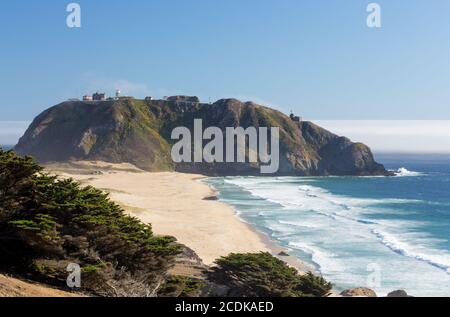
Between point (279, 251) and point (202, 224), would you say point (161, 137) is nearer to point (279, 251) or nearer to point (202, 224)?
point (202, 224)

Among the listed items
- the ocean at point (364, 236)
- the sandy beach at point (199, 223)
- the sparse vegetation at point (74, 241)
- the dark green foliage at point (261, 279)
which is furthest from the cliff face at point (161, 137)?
the sparse vegetation at point (74, 241)

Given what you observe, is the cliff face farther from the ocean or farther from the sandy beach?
the ocean

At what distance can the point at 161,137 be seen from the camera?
562ft

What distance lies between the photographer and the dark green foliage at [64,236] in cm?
1423

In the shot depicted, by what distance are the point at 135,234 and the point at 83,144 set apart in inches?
5821

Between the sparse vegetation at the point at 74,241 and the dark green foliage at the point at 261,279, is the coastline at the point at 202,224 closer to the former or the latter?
the dark green foliage at the point at 261,279

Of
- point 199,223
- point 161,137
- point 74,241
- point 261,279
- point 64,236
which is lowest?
point 199,223

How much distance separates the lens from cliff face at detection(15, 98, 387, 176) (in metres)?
152

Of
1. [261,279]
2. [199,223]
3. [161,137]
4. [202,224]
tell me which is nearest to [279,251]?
[202,224]

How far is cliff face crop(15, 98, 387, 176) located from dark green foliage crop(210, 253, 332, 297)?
12466 centimetres

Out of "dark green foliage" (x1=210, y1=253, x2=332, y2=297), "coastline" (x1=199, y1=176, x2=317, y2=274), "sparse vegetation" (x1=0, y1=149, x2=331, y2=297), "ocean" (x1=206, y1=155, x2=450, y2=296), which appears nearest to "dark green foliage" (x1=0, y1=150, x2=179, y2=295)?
"sparse vegetation" (x1=0, y1=149, x2=331, y2=297)

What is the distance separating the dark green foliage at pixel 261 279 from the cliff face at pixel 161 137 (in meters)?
125

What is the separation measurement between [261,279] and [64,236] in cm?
812
